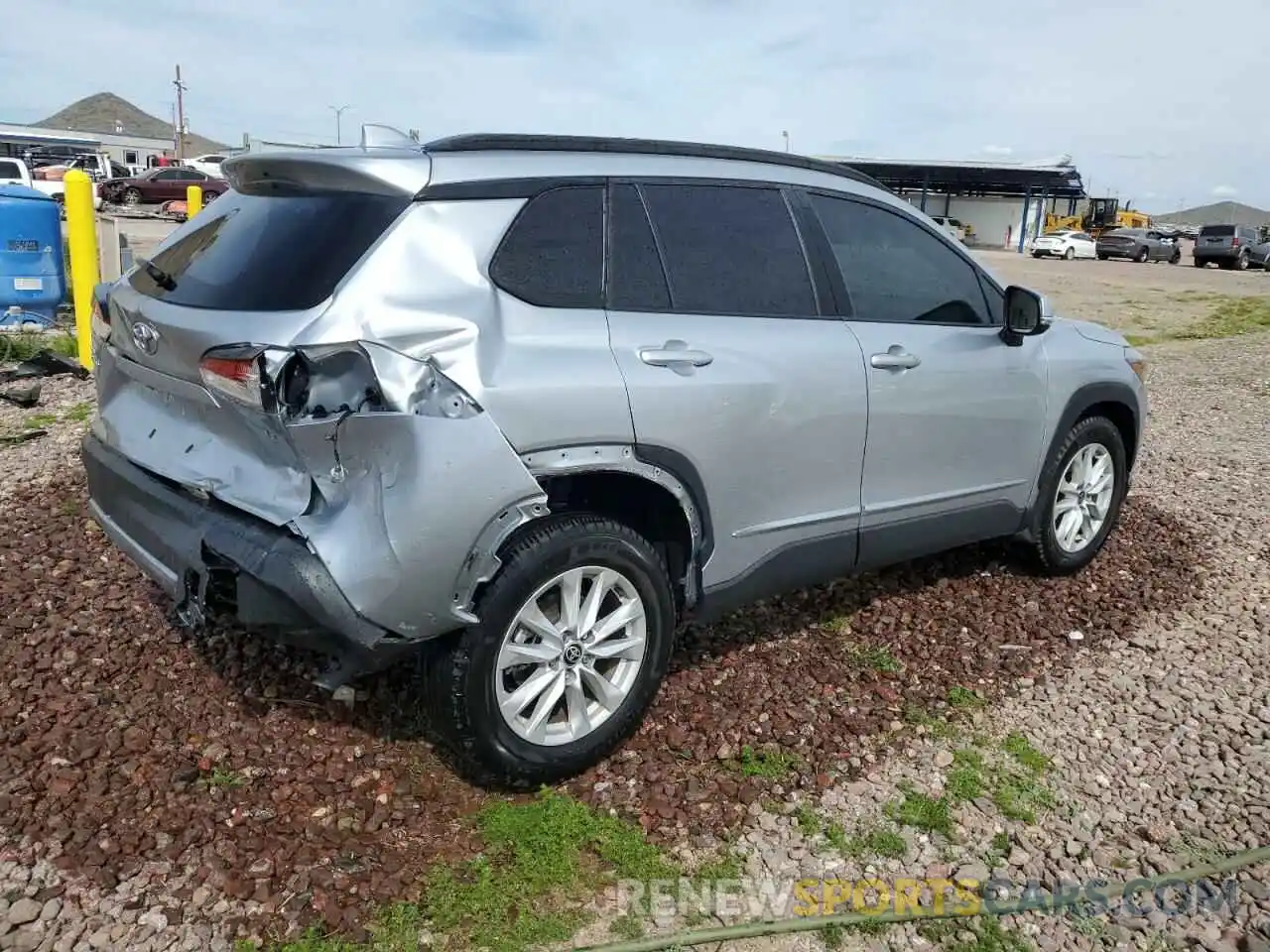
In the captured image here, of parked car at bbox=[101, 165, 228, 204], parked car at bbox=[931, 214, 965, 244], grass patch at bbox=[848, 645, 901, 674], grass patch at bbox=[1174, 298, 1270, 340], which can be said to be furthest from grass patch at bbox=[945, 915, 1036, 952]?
parked car at bbox=[101, 165, 228, 204]

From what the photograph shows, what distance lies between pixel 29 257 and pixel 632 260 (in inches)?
309

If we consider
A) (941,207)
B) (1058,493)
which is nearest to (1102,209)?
(941,207)

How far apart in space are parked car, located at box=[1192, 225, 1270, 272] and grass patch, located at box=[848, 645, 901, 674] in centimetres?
4119

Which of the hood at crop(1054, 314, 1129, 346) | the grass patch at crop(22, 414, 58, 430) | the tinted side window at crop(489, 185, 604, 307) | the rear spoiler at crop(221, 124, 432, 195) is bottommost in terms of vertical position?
the grass patch at crop(22, 414, 58, 430)

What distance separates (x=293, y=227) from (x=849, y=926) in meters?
2.46

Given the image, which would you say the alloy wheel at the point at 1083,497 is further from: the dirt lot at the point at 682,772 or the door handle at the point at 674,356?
the door handle at the point at 674,356

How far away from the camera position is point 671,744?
3383 mm

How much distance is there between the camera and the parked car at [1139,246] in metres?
42.2

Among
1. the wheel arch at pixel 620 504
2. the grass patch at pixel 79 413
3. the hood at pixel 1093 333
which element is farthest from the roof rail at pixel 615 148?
the grass patch at pixel 79 413

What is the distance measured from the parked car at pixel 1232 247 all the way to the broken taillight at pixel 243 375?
43.3m

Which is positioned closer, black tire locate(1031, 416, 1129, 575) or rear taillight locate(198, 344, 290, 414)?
rear taillight locate(198, 344, 290, 414)

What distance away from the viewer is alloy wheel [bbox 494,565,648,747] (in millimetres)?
2928

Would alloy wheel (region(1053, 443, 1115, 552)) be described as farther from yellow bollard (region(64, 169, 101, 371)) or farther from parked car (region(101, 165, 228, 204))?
parked car (region(101, 165, 228, 204))

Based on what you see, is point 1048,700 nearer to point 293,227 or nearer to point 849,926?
point 849,926
